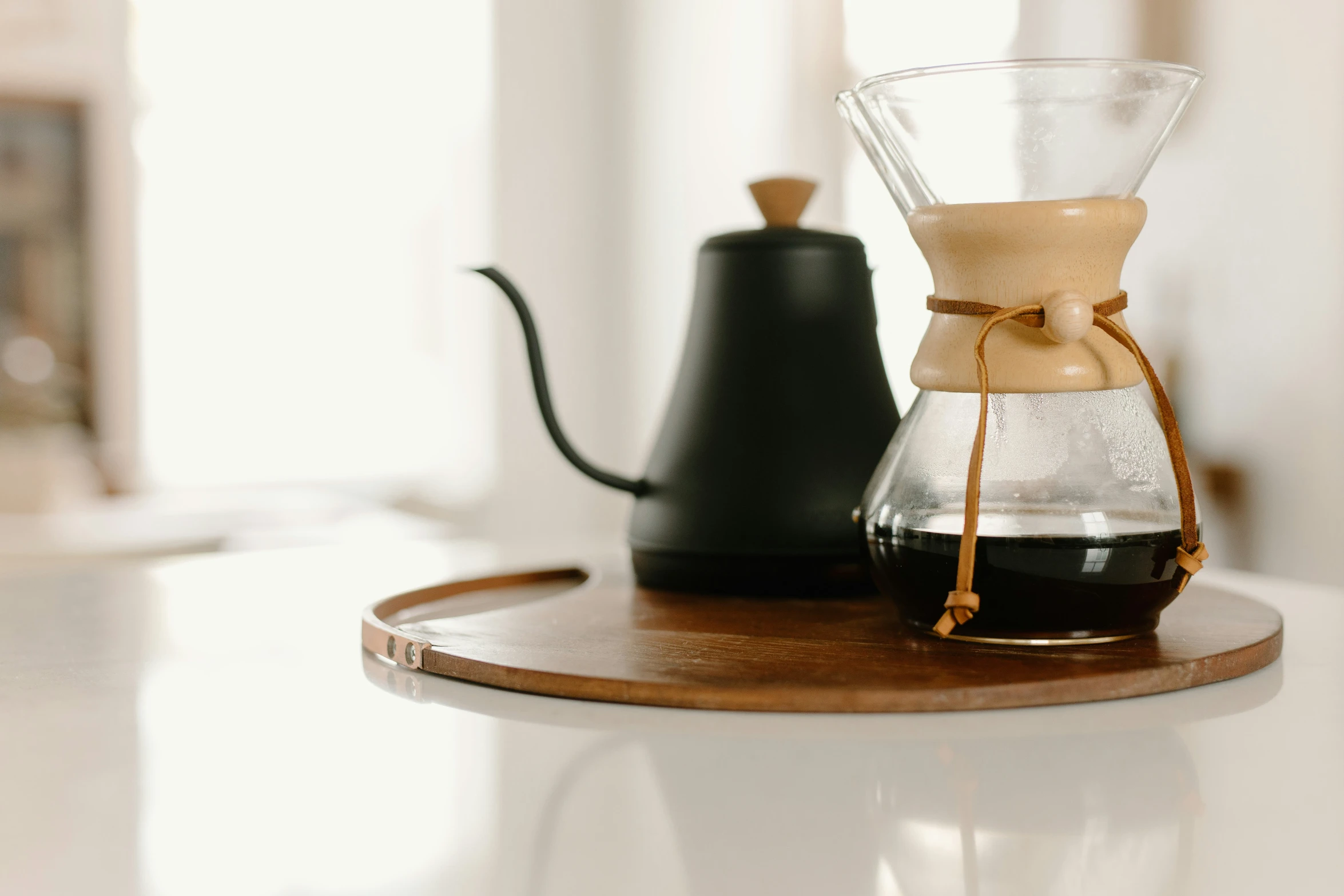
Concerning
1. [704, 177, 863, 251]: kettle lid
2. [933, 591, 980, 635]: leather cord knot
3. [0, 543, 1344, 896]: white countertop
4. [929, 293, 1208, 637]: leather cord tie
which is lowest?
[0, 543, 1344, 896]: white countertop

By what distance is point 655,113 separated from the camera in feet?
11.3

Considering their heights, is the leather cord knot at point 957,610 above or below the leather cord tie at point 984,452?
→ below

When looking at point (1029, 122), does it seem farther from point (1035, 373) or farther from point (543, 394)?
point (543, 394)

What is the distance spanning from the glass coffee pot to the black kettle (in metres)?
0.10

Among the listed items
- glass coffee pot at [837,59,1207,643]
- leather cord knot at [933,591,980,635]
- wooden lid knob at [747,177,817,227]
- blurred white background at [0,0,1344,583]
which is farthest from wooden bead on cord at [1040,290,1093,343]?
blurred white background at [0,0,1344,583]

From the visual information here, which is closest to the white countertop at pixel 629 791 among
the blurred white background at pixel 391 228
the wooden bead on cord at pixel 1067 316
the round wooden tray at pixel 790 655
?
the round wooden tray at pixel 790 655

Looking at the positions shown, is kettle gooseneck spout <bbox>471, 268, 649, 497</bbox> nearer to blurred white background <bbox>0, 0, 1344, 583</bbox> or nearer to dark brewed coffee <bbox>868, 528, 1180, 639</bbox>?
dark brewed coffee <bbox>868, 528, 1180, 639</bbox>

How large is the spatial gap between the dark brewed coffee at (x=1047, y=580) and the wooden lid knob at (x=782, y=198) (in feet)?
0.83

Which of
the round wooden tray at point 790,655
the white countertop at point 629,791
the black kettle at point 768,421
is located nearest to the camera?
the white countertop at point 629,791

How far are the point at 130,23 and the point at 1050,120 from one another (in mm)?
3565

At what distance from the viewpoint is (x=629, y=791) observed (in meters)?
0.36

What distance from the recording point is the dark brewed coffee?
1.56ft

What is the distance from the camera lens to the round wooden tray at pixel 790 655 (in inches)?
17.4

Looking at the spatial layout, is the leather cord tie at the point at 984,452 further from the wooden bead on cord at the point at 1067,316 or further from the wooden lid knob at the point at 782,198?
the wooden lid knob at the point at 782,198
